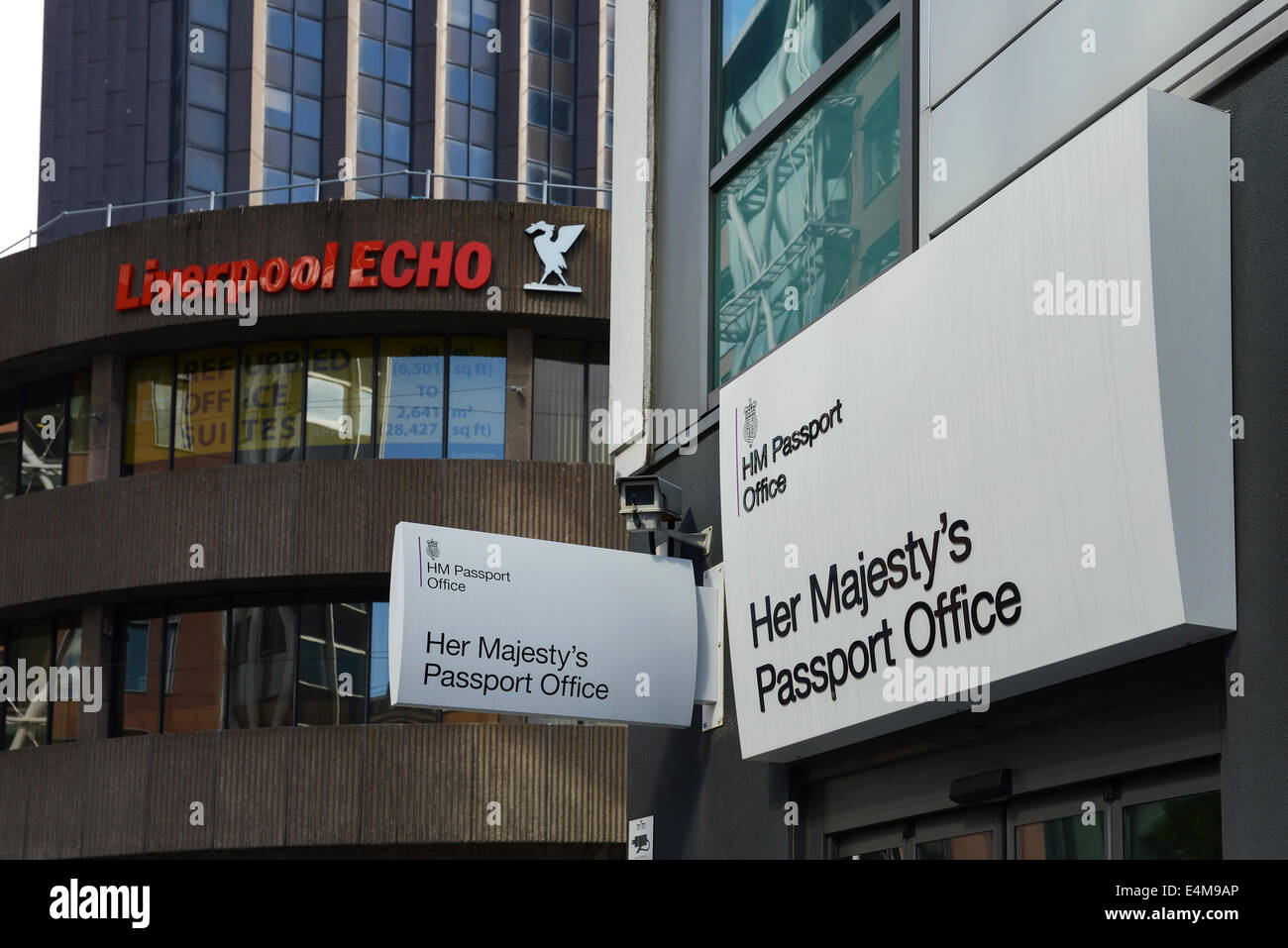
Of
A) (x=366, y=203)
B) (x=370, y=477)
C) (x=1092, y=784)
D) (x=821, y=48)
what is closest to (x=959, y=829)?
(x=1092, y=784)

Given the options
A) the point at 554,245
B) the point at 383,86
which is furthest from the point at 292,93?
the point at 554,245

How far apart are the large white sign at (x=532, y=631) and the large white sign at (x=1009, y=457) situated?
27.8 inches

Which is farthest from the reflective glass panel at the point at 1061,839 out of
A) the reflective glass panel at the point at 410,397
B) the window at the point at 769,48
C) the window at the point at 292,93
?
the window at the point at 292,93

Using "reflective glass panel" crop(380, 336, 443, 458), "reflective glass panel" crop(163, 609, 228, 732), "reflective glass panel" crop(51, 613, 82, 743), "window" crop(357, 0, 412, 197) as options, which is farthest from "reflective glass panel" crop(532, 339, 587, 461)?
"window" crop(357, 0, 412, 197)

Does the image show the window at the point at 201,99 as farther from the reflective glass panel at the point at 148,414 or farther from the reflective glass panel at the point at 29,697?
the reflective glass panel at the point at 29,697

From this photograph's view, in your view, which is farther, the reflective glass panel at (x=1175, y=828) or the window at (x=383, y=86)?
the window at (x=383, y=86)

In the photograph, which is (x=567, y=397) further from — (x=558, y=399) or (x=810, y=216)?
(x=810, y=216)

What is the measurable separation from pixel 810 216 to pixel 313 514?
46.0 feet

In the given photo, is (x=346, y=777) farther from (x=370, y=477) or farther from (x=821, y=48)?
(x=821, y=48)

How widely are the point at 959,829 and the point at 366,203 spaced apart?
1742 centimetres

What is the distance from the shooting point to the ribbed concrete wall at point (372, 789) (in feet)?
73.5

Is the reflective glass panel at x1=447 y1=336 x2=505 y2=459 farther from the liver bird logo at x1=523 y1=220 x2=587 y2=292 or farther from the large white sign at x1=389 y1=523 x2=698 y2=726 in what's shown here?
the large white sign at x1=389 y1=523 x2=698 y2=726

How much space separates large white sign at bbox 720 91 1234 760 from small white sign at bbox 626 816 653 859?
2.10 m

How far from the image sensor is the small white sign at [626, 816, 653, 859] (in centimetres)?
1209
